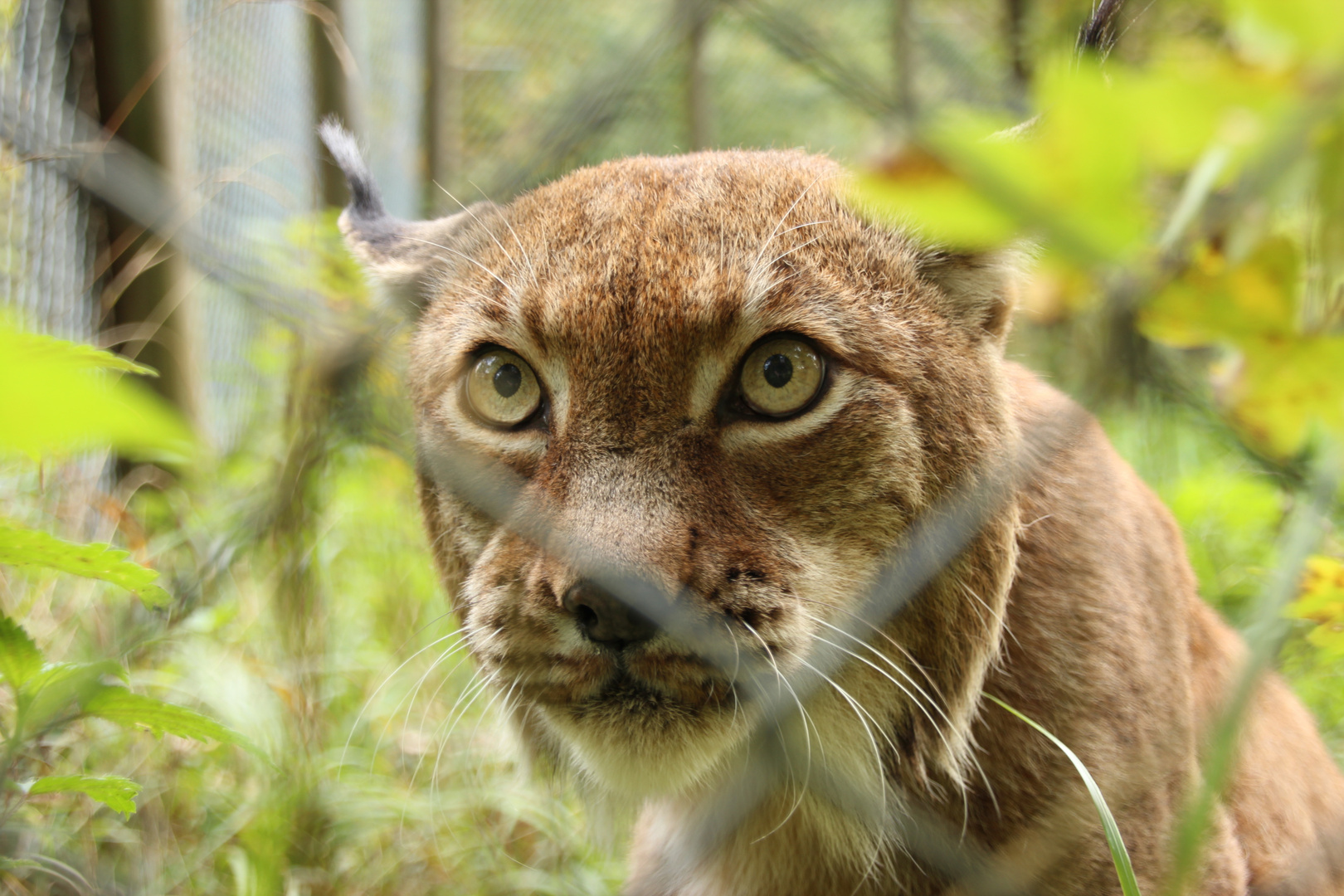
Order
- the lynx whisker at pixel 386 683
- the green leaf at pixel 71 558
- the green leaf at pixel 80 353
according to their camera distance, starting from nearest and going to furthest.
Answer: the green leaf at pixel 80 353, the green leaf at pixel 71 558, the lynx whisker at pixel 386 683

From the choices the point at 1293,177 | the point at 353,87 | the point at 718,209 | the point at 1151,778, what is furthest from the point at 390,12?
the point at 1293,177

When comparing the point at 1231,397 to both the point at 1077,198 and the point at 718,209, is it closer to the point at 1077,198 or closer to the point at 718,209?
the point at 1077,198

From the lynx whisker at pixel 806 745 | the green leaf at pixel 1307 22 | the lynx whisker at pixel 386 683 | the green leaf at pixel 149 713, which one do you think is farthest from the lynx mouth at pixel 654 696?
the green leaf at pixel 1307 22

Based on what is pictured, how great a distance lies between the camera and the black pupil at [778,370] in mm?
1989

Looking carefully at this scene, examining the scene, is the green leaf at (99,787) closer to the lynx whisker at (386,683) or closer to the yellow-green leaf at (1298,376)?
the lynx whisker at (386,683)

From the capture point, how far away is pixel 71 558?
4.49ft

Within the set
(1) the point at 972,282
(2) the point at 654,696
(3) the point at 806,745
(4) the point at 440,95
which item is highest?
(4) the point at 440,95

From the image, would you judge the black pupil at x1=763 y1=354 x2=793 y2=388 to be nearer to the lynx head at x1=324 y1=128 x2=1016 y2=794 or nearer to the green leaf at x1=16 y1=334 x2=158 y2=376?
the lynx head at x1=324 y1=128 x2=1016 y2=794

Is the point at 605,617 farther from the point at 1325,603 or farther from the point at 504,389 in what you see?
the point at 1325,603

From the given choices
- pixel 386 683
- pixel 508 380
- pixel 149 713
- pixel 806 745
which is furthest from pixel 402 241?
pixel 806 745

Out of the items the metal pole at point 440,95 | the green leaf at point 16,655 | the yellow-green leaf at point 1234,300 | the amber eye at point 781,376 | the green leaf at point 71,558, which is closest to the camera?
the yellow-green leaf at point 1234,300

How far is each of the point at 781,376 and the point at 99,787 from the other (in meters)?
1.35

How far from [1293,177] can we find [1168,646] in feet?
6.09

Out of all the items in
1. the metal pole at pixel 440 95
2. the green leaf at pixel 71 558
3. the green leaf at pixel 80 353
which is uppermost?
the metal pole at pixel 440 95
